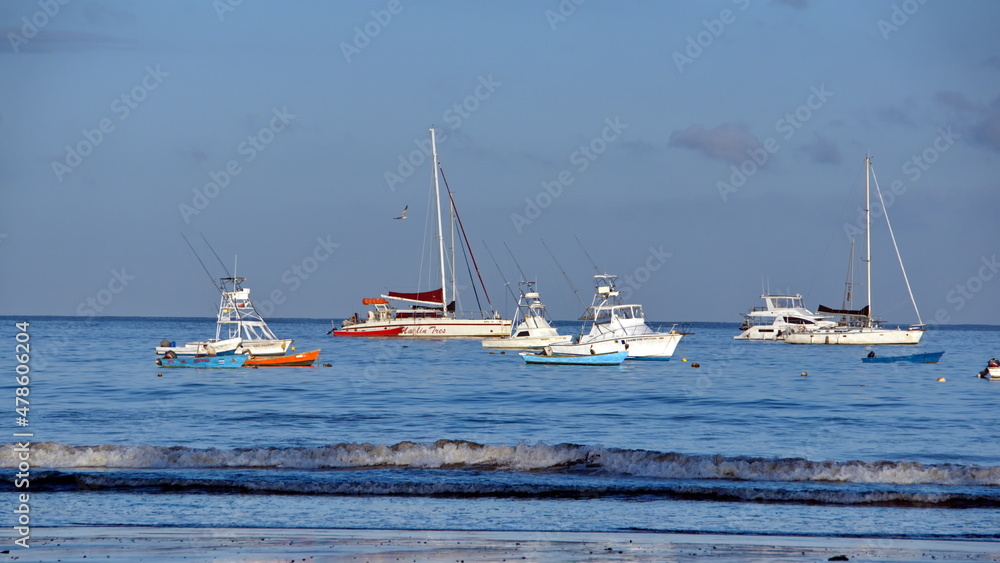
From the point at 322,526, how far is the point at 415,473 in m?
5.46

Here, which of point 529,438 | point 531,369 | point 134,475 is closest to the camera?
point 134,475

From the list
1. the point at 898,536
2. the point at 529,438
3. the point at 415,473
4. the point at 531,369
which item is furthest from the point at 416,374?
the point at 898,536

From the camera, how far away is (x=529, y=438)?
1040 inches

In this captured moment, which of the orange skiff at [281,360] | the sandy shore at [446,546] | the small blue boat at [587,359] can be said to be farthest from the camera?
the small blue boat at [587,359]

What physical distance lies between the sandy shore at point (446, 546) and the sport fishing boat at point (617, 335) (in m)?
44.7

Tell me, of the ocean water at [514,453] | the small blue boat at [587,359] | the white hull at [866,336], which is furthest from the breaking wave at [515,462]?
the white hull at [866,336]

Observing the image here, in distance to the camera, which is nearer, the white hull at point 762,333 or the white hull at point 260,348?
the white hull at point 260,348

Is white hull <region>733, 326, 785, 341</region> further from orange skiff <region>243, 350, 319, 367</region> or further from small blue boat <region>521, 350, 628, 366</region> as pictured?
orange skiff <region>243, 350, 319, 367</region>

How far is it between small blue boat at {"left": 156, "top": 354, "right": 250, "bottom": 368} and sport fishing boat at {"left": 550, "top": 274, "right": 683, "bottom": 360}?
19.6 m

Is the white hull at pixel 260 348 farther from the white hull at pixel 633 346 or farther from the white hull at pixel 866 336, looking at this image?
the white hull at pixel 866 336

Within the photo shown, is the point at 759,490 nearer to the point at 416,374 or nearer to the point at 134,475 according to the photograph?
the point at 134,475

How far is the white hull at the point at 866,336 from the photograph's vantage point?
9606 centimetres

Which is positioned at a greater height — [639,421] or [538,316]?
[538,316]

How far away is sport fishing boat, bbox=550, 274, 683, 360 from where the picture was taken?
58.7 metres
